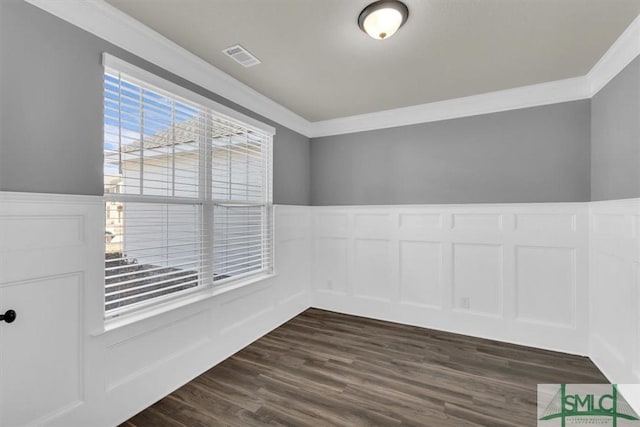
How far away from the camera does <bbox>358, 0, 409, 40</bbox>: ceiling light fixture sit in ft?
5.74

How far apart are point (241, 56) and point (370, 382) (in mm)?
2795

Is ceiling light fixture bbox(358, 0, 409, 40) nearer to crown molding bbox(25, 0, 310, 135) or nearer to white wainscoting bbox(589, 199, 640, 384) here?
crown molding bbox(25, 0, 310, 135)

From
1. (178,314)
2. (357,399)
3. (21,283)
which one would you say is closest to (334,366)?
→ (357,399)

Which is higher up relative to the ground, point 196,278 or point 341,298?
point 196,278

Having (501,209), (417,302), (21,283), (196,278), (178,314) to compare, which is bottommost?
(417,302)

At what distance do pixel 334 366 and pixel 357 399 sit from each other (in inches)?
18.6

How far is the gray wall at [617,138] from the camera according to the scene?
2070 mm

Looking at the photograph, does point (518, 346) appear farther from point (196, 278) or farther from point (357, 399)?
point (196, 278)

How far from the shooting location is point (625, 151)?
7.20 feet

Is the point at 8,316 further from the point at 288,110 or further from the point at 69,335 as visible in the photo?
the point at 288,110

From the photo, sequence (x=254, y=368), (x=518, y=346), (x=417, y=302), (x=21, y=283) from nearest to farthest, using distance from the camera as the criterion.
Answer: (x=21, y=283), (x=254, y=368), (x=518, y=346), (x=417, y=302)

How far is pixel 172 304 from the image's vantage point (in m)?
2.29

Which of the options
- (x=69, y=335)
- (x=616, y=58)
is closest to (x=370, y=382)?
(x=69, y=335)

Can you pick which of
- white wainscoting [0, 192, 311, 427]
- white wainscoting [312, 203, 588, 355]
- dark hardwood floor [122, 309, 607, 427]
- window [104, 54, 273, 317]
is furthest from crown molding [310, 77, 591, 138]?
white wainscoting [0, 192, 311, 427]
